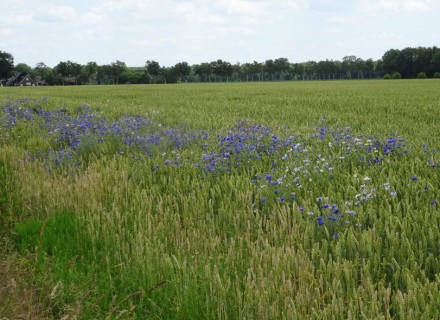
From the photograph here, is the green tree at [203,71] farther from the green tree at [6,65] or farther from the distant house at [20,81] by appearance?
the green tree at [6,65]

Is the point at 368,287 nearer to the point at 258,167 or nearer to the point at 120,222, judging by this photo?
the point at 120,222

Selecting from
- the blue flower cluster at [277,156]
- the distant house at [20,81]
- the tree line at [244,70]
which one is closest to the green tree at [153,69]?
the tree line at [244,70]

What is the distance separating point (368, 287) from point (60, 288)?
204cm

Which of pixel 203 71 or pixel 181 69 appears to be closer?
pixel 181 69

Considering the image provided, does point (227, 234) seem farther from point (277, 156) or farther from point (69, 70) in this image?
point (69, 70)

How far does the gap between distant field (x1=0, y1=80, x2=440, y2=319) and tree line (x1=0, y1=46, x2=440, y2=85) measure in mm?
103813

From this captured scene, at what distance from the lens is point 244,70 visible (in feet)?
504

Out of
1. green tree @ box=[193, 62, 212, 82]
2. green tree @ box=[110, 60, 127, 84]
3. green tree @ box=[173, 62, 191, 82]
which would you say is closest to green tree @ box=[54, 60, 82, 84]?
green tree @ box=[110, 60, 127, 84]

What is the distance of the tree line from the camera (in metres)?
114

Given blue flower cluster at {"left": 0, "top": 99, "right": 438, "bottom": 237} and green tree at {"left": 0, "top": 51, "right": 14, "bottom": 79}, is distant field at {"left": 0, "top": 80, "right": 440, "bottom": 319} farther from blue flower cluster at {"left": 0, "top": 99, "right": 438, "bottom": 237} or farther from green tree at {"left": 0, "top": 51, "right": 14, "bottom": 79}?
green tree at {"left": 0, "top": 51, "right": 14, "bottom": 79}

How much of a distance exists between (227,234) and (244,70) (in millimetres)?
152865

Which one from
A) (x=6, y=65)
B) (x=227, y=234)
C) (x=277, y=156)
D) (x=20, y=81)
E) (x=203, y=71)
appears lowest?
(x=227, y=234)

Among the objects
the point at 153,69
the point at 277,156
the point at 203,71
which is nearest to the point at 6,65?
the point at 153,69

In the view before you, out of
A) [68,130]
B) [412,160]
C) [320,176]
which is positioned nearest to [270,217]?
[320,176]
